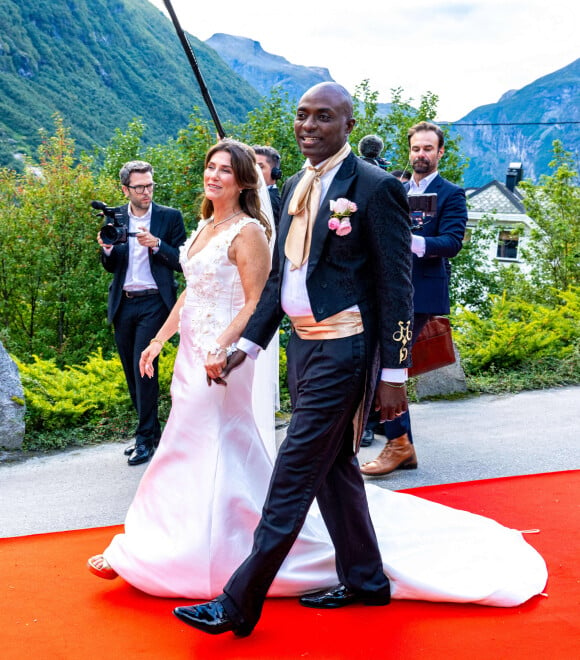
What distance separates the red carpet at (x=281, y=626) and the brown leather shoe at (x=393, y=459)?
1.46 metres

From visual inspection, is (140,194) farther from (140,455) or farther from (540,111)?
(540,111)

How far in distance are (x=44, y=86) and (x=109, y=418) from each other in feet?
256

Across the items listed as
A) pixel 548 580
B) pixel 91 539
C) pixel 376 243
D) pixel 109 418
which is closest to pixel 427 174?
pixel 376 243

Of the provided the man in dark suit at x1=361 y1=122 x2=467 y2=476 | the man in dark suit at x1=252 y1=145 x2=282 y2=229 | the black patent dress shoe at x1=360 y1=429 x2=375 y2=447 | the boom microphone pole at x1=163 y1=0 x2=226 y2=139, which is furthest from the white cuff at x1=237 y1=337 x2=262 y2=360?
the man in dark suit at x1=252 y1=145 x2=282 y2=229

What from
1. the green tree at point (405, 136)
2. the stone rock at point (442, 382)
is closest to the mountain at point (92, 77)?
the green tree at point (405, 136)

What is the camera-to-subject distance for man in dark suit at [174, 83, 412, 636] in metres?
3.23

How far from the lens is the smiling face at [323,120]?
10.8 feet

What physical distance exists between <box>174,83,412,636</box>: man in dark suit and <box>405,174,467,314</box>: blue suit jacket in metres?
2.06

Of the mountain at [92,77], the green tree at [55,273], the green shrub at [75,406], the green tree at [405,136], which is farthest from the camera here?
the mountain at [92,77]

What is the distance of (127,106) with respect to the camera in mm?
85125

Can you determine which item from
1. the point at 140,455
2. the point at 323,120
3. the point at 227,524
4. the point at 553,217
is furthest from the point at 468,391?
the point at 553,217

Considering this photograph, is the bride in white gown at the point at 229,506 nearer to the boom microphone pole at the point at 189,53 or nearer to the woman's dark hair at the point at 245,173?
the woman's dark hair at the point at 245,173

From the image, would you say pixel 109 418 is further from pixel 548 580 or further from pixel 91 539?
pixel 548 580

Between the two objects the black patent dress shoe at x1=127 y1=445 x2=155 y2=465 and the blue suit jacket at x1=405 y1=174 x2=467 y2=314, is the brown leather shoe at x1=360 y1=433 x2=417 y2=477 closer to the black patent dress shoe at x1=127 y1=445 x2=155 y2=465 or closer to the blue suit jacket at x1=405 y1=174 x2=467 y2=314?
the blue suit jacket at x1=405 y1=174 x2=467 y2=314
